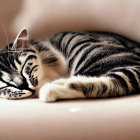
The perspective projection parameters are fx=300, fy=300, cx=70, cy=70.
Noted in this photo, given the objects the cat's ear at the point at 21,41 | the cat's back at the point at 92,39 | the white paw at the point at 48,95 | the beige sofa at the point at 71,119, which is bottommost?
the beige sofa at the point at 71,119

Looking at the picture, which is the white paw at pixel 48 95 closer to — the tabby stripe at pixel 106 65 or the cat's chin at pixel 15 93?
the cat's chin at pixel 15 93

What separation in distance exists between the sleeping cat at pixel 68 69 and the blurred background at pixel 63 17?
0.17 metres

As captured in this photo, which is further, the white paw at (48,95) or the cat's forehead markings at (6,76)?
the cat's forehead markings at (6,76)

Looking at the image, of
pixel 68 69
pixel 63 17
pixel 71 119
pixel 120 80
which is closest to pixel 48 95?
pixel 71 119

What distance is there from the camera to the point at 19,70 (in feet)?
3.47

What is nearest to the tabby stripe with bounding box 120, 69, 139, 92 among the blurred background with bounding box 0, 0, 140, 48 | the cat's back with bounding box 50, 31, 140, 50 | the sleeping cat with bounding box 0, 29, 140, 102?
the sleeping cat with bounding box 0, 29, 140, 102

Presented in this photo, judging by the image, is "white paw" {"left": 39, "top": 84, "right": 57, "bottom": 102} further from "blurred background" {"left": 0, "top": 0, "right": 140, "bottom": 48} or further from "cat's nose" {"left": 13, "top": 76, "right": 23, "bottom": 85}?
"blurred background" {"left": 0, "top": 0, "right": 140, "bottom": 48}

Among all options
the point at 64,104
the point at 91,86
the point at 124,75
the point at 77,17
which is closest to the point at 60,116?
the point at 64,104

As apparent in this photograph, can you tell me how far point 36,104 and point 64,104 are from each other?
0.09m

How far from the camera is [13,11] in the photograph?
155 centimetres

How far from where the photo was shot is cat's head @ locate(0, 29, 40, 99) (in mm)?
1019

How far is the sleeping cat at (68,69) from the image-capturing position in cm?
96

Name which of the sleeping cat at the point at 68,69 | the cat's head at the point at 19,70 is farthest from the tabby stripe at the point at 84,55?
the cat's head at the point at 19,70

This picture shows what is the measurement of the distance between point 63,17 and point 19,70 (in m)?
0.56
